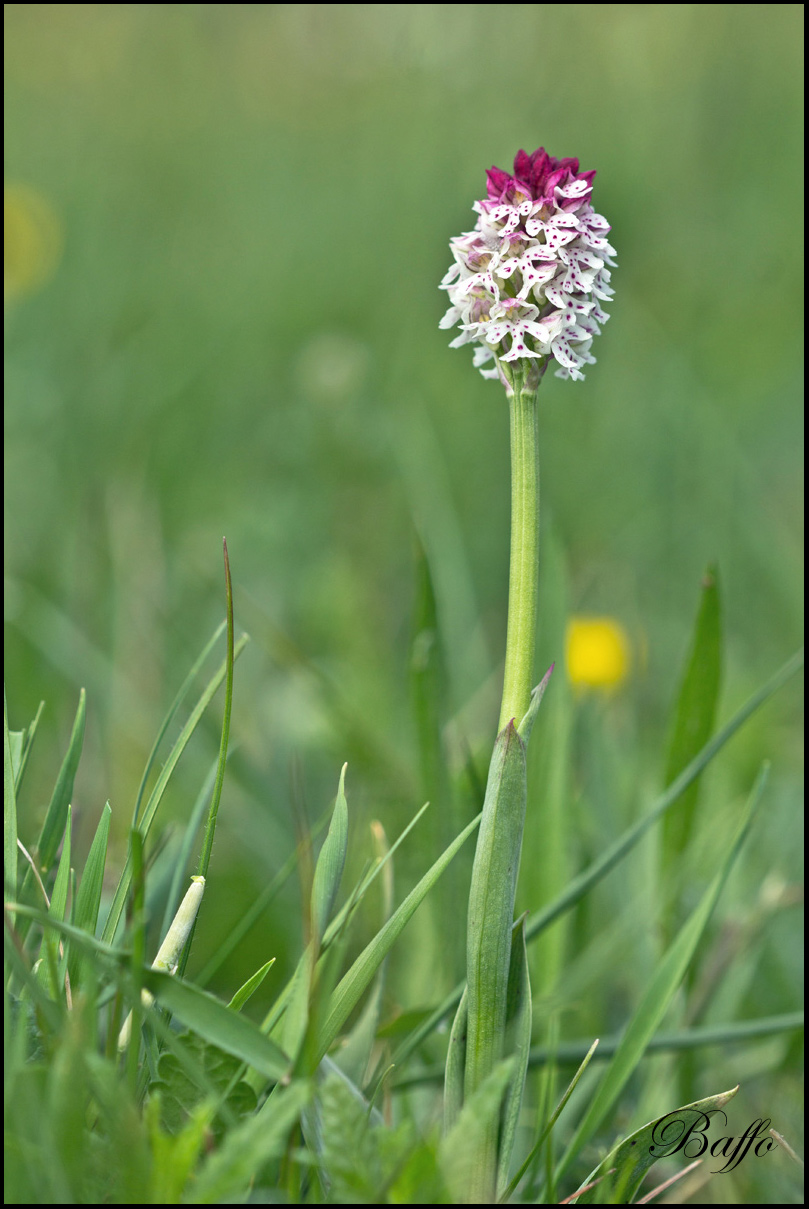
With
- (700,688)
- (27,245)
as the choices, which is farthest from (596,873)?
(27,245)

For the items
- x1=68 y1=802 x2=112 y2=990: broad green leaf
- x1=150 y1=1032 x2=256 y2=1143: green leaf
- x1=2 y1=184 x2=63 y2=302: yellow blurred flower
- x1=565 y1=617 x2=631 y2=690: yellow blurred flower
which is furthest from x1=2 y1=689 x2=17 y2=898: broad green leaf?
x1=2 y1=184 x2=63 y2=302: yellow blurred flower

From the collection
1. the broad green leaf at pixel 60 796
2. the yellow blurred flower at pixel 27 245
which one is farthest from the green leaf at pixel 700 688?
the yellow blurred flower at pixel 27 245

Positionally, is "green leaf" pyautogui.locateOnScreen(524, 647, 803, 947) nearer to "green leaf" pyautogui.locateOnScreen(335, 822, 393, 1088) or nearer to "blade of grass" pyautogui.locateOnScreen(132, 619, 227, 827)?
"green leaf" pyautogui.locateOnScreen(335, 822, 393, 1088)

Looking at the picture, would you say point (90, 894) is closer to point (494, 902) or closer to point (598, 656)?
point (494, 902)

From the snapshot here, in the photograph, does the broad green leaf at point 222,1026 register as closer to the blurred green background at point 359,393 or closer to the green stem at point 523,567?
the green stem at point 523,567

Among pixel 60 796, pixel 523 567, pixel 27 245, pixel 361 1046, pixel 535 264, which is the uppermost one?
pixel 27 245

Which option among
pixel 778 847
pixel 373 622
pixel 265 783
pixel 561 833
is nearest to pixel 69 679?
pixel 265 783

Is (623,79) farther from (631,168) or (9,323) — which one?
(9,323)
